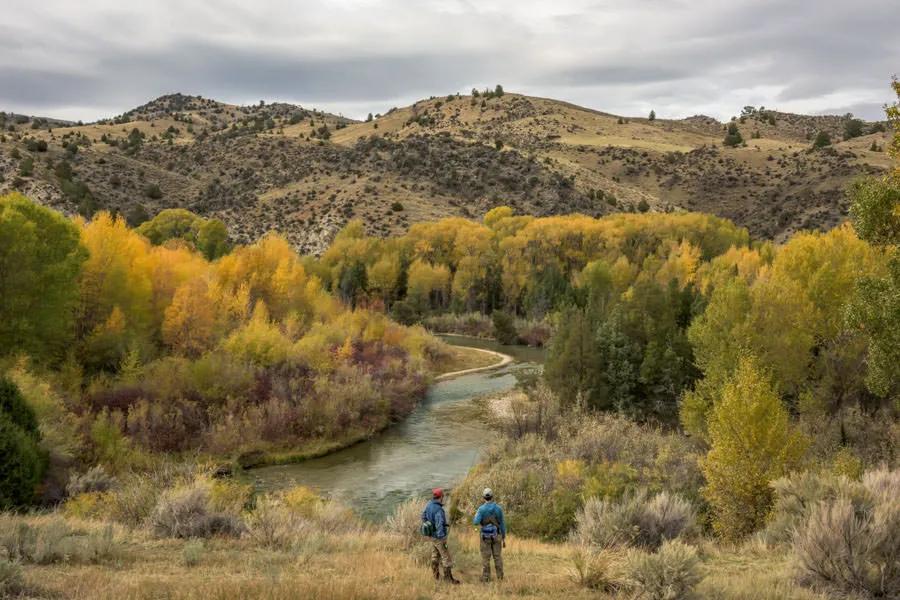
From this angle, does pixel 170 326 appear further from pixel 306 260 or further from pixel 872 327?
pixel 306 260

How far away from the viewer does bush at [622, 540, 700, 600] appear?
10.7m

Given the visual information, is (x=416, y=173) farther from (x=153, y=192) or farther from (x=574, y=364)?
(x=574, y=364)

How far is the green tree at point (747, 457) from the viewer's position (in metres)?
20.7

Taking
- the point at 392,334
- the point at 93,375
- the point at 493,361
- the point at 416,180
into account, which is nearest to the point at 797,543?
the point at 93,375

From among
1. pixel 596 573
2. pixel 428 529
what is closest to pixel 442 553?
pixel 428 529

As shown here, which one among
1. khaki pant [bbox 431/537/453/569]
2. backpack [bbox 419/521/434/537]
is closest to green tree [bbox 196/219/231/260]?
backpack [bbox 419/521/434/537]

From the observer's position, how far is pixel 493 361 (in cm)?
6506

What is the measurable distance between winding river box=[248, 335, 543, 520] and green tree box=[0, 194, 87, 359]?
1238 cm

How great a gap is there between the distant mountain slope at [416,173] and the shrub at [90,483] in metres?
72.2

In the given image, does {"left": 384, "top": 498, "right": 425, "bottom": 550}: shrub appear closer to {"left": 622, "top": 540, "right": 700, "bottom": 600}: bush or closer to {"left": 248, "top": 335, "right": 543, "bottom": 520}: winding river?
{"left": 622, "top": 540, "right": 700, "bottom": 600}: bush

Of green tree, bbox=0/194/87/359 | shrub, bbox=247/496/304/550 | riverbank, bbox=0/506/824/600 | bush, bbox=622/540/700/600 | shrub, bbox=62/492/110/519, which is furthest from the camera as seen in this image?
green tree, bbox=0/194/87/359

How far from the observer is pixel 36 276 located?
33000 mm

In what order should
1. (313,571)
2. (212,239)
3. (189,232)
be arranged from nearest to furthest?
(313,571) < (212,239) < (189,232)

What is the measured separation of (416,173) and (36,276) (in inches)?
3888
